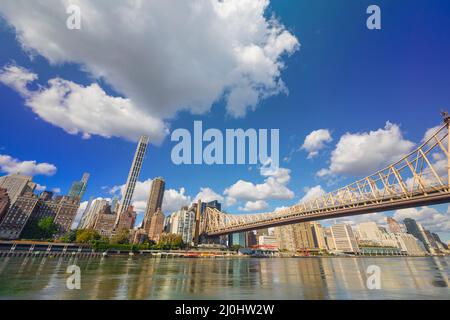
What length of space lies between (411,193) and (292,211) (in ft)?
109

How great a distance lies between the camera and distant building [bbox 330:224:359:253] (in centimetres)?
16788

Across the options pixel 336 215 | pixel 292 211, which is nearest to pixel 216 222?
pixel 292 211

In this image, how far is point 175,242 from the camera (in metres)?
101

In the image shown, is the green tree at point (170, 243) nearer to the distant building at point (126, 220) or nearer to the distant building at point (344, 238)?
the distant building at point (126, 220)

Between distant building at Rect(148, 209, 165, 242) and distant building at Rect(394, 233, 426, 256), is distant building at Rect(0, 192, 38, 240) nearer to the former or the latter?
distant building at Rect(148, 209, 165, 242)

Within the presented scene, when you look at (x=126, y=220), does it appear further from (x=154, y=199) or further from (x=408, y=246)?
(x=408, y=246)

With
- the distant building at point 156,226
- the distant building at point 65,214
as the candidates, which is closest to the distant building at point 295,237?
the distant building at point 156,226

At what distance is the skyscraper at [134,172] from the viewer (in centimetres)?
15150

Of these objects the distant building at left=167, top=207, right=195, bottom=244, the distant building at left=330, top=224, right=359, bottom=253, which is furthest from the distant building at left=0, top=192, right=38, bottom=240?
the distant building at left=330, top=224, right=359, bottom=253

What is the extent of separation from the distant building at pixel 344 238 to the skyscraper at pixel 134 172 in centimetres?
16340

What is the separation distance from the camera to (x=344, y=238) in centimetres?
17500

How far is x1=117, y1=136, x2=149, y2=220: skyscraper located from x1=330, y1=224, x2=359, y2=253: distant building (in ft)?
536

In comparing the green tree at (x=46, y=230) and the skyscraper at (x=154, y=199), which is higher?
the skyscraper at (x=154, y=199)
